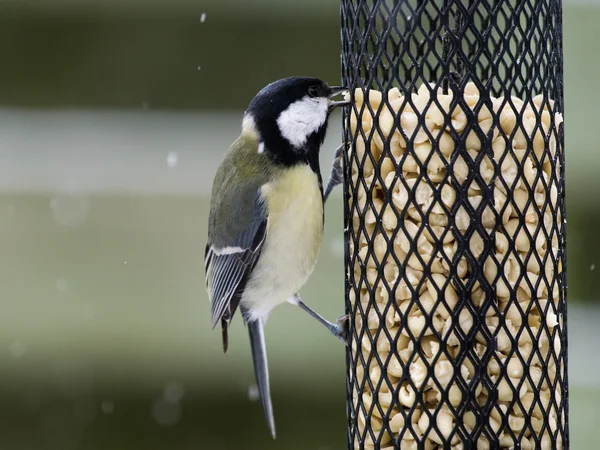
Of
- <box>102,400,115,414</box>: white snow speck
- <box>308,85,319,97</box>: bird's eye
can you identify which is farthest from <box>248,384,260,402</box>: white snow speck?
<box>308,85,319,97</box>: bird's eye

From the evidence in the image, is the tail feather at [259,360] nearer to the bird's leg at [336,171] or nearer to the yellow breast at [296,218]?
the yellow breast at [296,218]

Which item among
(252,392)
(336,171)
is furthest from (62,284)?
(336,171)

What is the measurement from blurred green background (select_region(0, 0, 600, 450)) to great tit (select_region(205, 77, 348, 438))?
3.86ft

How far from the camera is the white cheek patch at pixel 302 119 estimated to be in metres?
1.59

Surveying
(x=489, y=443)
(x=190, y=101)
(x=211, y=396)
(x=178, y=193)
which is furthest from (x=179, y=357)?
(x=489, y=443)

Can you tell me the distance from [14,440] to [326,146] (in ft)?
5.39

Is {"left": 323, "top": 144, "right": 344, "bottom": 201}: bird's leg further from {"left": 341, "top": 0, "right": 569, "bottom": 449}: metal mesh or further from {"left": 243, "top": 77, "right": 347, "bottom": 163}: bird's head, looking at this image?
{"left": 341, "top": 0, "right": 569, "bottom": 449}: metal mesh

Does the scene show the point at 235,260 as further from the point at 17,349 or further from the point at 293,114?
the point at 17,349

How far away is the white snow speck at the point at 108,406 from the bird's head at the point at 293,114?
181cm

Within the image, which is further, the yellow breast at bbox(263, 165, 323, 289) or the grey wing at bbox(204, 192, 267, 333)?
the grey wing at bbox(204, 192, 267, 333)

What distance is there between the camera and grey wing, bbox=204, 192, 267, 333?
1.77m

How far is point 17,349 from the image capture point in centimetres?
317

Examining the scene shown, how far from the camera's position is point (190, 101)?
3059mm

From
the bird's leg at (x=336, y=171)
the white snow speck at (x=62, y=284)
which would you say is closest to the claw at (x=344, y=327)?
the bird's leg at (x=336, y=171)
